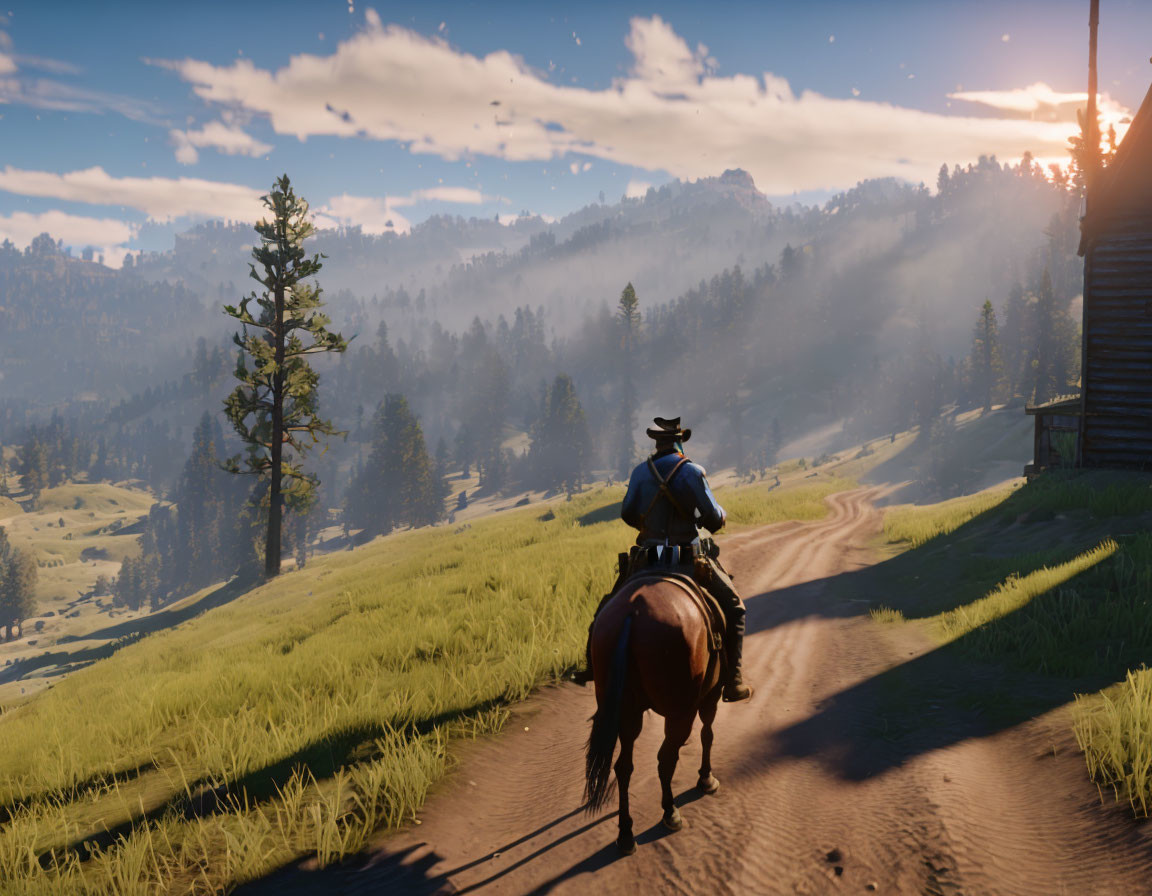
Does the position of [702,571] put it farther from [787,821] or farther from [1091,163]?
[1091,163]

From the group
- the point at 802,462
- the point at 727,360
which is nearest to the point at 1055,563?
the point at 802,462

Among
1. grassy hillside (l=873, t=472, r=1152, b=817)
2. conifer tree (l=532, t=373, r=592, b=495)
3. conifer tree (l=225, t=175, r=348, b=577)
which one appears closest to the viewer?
grassy hillside (l=873, t=472, r=1152, b=817)

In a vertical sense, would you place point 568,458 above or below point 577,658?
below

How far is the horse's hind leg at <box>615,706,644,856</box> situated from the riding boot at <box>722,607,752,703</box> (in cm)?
155

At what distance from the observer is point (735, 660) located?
604cm

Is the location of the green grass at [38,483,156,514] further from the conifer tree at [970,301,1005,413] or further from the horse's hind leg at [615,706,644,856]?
the horse's hind leg at [615,706,644,856]

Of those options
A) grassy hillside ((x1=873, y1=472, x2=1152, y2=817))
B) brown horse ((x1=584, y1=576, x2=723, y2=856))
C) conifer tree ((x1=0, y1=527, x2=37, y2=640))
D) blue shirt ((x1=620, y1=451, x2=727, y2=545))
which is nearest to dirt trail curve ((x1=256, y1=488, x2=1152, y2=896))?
grassy hillside ((x1=873, y1=472, x2=1152, y2=817))

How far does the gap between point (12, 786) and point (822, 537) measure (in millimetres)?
21802

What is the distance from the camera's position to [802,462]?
91312 mm

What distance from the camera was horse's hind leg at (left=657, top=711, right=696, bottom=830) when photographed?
15.7ft

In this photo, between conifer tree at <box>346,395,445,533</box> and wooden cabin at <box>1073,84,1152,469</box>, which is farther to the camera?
conifer tree at <box>346,395,445,533</box>

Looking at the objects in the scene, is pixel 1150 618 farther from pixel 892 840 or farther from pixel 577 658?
pixel 577 658

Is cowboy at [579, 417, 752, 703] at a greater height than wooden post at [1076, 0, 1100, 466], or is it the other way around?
wooden post at [1076, 0, 1100, 466]

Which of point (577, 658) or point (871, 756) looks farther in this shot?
point (577, 658)
